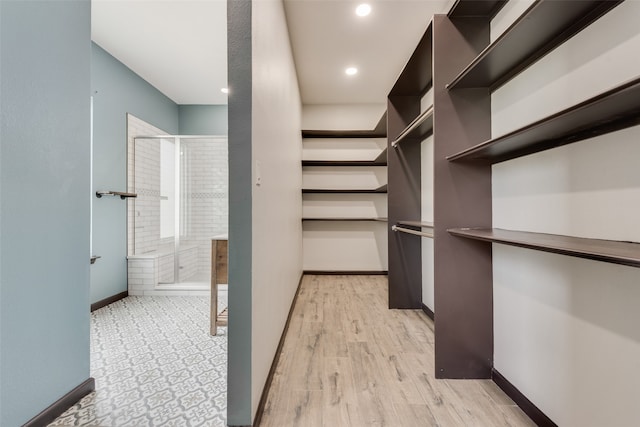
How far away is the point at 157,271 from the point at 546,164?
144 inches

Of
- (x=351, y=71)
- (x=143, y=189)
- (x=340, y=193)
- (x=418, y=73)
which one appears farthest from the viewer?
(x=340, y=193)

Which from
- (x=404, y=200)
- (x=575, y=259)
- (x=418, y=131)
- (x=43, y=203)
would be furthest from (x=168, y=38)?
(x=575, y=259)

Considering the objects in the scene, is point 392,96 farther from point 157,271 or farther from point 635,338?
point 157,271

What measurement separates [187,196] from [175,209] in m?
0.28

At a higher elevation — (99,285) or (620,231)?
(620,231)

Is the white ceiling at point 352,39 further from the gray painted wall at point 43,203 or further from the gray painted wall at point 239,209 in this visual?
the gray painted wall at point 43,203

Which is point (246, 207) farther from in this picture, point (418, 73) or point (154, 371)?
point (418, 73)

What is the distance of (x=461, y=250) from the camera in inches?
63.3

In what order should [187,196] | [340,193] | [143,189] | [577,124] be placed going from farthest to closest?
[340,193], [187,196], [143,189], [577,124]

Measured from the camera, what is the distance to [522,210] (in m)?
1.36

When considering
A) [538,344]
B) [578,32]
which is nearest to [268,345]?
[538,344]

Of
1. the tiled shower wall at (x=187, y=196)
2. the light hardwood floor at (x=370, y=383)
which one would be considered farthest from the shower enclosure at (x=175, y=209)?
the light hardwood floor at (x=370, y=383)

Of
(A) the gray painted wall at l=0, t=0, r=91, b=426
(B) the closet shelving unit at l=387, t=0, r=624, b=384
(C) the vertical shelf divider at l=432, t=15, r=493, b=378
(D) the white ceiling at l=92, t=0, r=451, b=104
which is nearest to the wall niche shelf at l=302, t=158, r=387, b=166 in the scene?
(D) the white ceiling at l=92, t=0, r=451, b=104

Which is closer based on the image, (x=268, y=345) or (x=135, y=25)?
(x=268, y=345)
